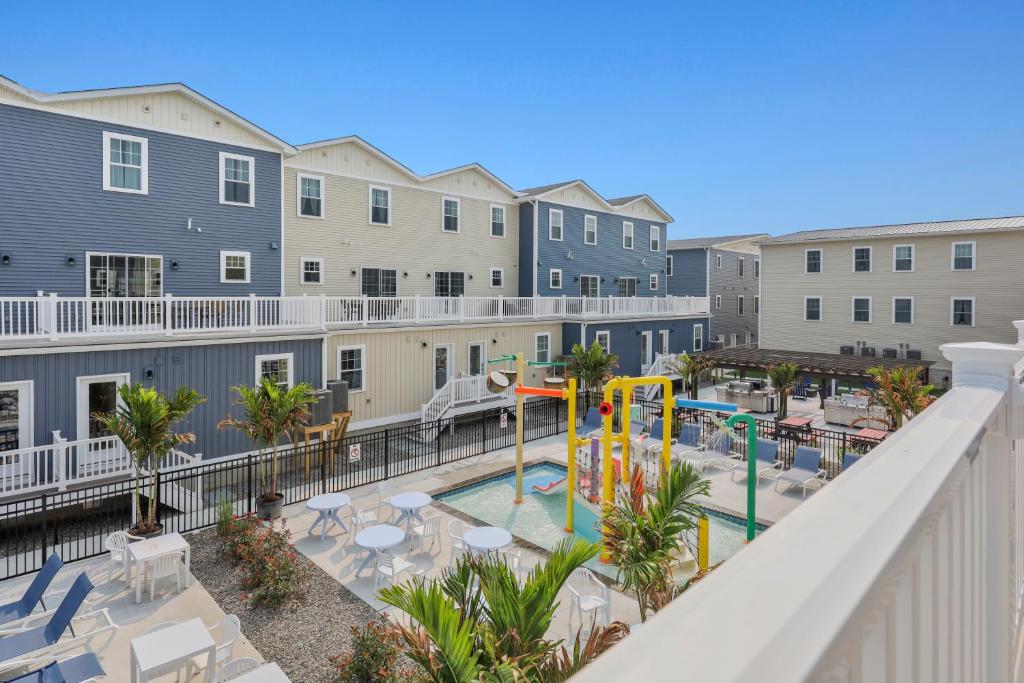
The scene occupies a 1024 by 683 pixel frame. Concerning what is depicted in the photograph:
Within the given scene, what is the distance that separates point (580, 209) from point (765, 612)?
3038cm

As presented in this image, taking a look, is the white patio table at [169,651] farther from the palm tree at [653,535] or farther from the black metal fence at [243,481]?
the palm tree at [653,535]

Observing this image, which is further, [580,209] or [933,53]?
[580,209]

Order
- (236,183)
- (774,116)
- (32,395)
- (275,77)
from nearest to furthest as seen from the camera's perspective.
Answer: (32,395), (236,183), (774,116), (275,77)

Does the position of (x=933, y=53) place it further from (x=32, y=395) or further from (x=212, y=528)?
(x=32, y=395)

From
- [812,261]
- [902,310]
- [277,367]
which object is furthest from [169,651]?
[812,261]

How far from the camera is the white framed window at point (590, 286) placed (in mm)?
30469

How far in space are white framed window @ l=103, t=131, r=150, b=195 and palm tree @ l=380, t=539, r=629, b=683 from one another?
1728cm

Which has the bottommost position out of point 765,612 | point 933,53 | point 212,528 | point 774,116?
point 212,528

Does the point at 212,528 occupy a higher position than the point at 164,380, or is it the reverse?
the point at 164,380

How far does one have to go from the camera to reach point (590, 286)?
102 ft

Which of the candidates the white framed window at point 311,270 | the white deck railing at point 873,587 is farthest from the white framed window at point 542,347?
the white deck railing at point 873,587

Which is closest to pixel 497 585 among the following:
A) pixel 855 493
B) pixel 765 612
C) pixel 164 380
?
pixel 855 493

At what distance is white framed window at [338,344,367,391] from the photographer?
19.3m

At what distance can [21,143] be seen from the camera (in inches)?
596
